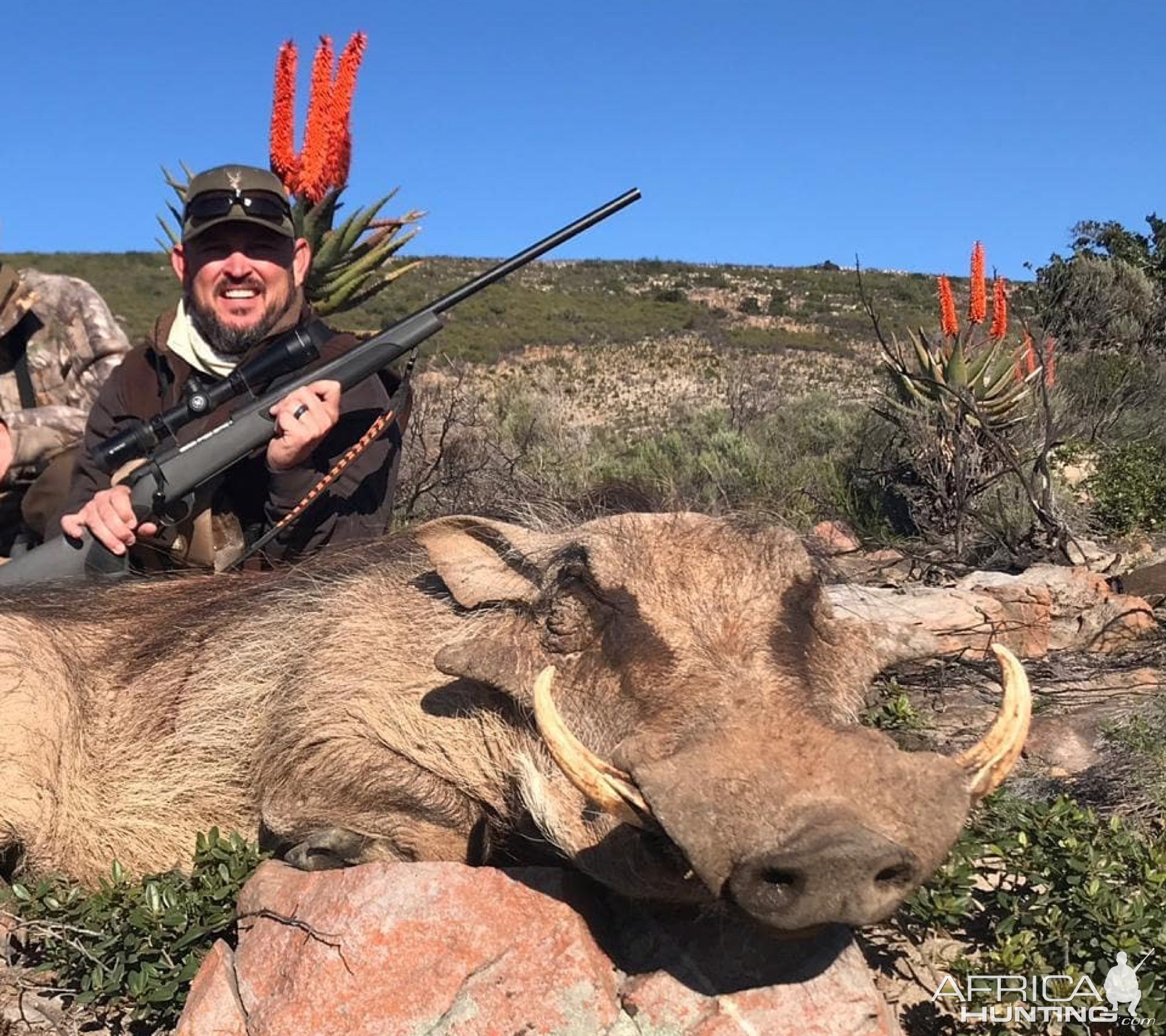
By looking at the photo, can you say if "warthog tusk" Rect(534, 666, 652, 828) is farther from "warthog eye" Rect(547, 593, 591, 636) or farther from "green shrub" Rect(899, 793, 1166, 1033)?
"green shrub" Rect(899, 793, 1166, 1033)

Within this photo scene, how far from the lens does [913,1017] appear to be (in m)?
2.40

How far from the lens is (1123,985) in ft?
7.43

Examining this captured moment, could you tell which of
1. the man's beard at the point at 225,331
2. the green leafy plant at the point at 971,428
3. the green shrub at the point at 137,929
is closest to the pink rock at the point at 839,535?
the green leafy plant at the point at 971,428

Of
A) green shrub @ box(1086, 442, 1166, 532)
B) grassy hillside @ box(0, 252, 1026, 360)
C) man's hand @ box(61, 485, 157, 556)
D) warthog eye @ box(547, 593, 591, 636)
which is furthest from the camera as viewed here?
grassy hillside @ box(0, 252, 1026, 360)

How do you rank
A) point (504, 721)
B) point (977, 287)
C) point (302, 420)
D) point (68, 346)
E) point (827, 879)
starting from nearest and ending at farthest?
point (827, 879) < point (504, 721) < point (302, 420) < point (68, 346) < point (977, 287)

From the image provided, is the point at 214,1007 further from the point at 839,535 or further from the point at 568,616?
the point at 839,535

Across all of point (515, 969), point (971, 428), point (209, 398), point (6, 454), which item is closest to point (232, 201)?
point (209, 398)

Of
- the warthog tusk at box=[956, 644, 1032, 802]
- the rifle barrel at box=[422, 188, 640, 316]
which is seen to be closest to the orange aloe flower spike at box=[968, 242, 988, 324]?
the rifle barrel at box=[422, 188, 640, 316]

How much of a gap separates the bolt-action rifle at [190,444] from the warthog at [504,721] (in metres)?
0.30

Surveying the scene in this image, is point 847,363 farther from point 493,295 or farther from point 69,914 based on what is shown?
point 69,914

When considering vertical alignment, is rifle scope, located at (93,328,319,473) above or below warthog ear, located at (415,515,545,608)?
above

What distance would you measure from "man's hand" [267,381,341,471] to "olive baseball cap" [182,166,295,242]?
0.85 meters

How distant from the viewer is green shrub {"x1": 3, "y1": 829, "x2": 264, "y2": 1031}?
8.22ft

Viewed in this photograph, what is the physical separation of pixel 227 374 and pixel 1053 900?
3.49 meters
